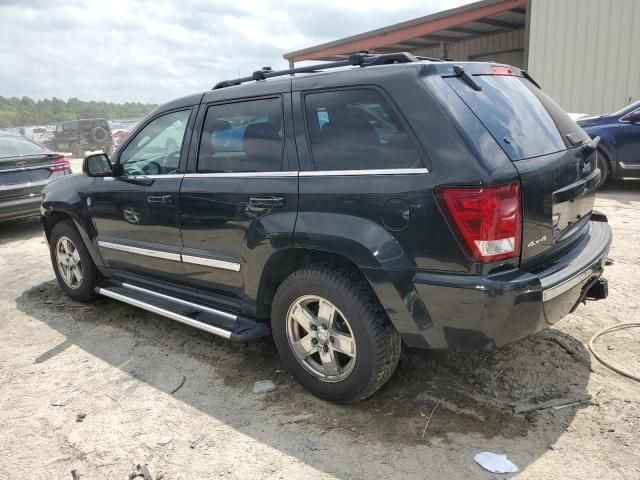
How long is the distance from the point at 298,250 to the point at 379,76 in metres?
1.04

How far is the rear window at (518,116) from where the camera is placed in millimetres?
2537

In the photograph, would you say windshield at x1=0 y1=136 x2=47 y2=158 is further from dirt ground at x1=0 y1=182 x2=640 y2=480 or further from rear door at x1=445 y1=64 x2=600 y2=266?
rear door at x1=445 y1=64 x2=600 y2=266

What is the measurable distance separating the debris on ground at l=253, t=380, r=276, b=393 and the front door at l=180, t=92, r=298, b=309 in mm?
518

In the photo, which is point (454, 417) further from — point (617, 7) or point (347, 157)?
point (617, 7)

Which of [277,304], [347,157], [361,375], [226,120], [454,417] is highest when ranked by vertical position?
[226,120]

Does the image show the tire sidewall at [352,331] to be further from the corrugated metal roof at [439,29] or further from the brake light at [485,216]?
the corrugated metal roof at [439,29]

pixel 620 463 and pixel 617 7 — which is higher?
pixel 617 7

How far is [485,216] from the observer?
231 cm

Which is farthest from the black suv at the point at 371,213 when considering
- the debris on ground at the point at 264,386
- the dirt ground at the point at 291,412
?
the dirt ground at the point at 291,412

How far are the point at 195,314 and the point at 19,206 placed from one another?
538 cm

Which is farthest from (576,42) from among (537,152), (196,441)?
(196,441)

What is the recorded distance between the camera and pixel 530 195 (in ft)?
8.00

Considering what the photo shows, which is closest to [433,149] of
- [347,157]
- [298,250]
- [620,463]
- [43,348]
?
[347,157]

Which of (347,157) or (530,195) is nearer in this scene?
(530,195)
